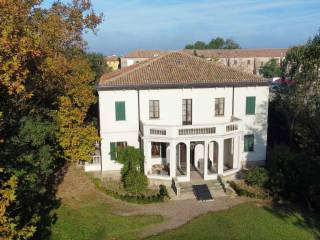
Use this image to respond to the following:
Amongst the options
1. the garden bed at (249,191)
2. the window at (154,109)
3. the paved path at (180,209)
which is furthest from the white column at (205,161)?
the window at (154,109)

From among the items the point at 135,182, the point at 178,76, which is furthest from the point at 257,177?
the point at 178,76

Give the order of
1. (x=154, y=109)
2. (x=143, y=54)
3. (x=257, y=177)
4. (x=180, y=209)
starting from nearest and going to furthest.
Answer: (x=180, y=209), (x=257, y=177), (x=154, y=109), (x=143, y=54)

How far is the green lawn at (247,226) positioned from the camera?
65.2 ft

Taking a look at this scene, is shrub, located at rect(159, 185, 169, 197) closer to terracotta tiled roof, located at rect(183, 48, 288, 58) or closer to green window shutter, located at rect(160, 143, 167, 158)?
green window shutter, located at rect(160, 143, 167, 158)

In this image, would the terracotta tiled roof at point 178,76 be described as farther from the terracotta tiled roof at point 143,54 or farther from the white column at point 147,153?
the terracotta tiled roof at point 143,54

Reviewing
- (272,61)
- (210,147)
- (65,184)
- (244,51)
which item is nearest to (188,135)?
(210,147)

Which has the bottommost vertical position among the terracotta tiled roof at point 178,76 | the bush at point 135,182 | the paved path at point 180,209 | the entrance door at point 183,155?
the paved path at point 180,209

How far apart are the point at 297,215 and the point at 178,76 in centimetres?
1396

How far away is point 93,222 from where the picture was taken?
2125 centimetres

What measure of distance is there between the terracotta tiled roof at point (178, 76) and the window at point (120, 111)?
1.45 m

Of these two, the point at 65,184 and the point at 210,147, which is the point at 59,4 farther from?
the point at 210,147

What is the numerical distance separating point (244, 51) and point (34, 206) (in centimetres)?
10606

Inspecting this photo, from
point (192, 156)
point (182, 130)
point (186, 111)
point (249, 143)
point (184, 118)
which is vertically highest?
point (186, 111)

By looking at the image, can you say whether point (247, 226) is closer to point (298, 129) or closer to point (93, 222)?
point (93, 222)
